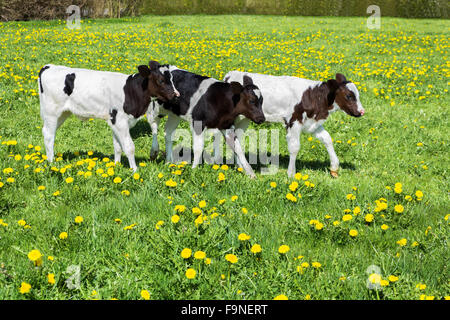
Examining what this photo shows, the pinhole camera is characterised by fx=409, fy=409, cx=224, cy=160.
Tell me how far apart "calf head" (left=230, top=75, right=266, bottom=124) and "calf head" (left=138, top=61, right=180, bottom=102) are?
0.93 m

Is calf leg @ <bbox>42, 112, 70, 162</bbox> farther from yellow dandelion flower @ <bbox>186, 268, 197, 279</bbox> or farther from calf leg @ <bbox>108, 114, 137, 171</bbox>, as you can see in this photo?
yellow dandelion flower @ <bbox>186, 268, 197, 279</bbox>

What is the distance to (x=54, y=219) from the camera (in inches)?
167

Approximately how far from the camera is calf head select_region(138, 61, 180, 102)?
6102mm

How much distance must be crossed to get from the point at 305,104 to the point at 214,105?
1.49 m

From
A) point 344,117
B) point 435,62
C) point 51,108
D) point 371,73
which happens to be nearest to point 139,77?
point 51,108

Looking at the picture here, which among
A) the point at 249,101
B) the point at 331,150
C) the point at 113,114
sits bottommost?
the point at 331,150

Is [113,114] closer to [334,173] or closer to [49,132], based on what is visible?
[49,132]

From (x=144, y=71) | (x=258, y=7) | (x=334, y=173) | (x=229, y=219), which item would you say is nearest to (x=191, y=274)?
(x=229, y=219)

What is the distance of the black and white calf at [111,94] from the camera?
6.16 metres

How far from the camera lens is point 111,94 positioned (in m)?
6.23

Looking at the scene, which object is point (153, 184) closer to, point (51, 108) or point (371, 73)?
point (51, 108)

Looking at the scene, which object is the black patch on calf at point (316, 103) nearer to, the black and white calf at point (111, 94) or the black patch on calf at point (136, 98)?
the black and white calf at point (111, 94)

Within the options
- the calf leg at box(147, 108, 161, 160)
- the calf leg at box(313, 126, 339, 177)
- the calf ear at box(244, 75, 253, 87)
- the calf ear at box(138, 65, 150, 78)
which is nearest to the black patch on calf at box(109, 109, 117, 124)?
the calf ear at box(138, 65, 150, 78)
